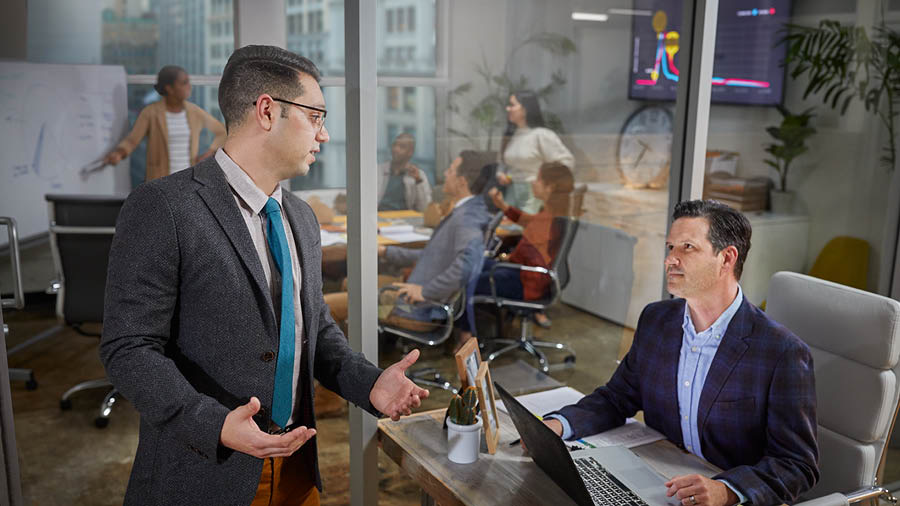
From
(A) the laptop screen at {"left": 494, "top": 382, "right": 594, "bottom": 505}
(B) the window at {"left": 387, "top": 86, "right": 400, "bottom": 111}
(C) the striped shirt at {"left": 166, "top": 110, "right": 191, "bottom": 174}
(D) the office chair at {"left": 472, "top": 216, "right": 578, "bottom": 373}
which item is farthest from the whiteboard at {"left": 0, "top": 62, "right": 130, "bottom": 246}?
(D) the office chair at {"left": 472, "top": 216, "right": 578, "bottom": 373}

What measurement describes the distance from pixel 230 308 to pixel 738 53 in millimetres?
3140

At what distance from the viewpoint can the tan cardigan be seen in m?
3.46

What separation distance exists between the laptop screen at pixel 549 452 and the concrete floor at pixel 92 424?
0.89 m

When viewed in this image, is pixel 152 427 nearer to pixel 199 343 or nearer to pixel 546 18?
pixel 199 343

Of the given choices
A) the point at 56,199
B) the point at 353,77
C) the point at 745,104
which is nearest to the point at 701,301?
the point at 353,77

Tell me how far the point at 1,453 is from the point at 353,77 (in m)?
1.38

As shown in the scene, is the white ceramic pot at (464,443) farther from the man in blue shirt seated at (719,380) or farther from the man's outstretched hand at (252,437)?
the man's outstretched hand at (252,437)

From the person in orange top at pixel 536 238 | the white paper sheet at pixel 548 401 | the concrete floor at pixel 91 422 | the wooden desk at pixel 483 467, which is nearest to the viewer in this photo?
the wooden desk at pixel 483 467

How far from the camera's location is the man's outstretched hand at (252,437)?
1.42 meters

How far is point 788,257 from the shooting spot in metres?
3.98

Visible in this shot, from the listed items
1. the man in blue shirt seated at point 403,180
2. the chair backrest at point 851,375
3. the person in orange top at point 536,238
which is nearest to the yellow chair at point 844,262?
the person in orange top at point 536,238

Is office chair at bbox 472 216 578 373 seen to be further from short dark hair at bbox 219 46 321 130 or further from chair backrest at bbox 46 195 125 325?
short dark hair at bbox 219 46 321 130

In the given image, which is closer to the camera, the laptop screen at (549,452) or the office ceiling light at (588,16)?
the laptop screen at (549,452)

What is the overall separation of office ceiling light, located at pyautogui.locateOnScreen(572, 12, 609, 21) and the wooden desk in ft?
7.19
